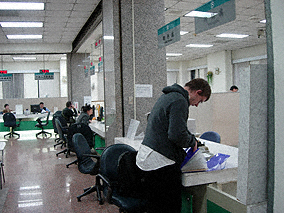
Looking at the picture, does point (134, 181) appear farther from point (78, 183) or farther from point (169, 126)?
point (78, 183)

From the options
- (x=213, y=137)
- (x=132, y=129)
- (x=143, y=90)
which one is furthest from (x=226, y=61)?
(x=132, y=129)

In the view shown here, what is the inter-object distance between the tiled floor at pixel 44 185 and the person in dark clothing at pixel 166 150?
1.49 metres

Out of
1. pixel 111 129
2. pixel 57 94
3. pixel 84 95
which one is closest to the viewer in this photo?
pixel 111 129

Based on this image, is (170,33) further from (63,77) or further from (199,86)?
(63,77)

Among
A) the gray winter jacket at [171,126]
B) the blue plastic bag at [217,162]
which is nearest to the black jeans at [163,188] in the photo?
the gray winter jacket at [171,126]

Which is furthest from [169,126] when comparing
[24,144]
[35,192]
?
[24,144]

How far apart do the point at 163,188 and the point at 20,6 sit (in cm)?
550

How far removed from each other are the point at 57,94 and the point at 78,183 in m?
12.1

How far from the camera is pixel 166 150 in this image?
6.82ft

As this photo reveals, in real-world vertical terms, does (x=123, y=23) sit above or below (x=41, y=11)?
below

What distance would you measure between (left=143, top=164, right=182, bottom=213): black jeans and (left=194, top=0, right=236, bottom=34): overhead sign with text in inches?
44.9

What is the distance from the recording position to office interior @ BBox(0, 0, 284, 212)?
52.4 inches

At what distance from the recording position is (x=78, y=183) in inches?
179

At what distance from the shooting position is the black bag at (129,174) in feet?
7.52
